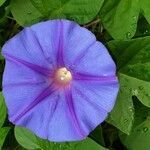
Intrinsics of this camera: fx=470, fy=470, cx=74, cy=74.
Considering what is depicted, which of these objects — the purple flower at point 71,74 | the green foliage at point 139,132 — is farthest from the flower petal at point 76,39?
the green foliage at point 139,132

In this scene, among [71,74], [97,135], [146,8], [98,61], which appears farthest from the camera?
[97,135]

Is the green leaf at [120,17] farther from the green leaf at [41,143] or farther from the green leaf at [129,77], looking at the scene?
the green leaf at [41,143]

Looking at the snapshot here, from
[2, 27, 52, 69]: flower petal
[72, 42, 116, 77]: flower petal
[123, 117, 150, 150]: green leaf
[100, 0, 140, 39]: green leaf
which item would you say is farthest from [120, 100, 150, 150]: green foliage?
[2, 27, 52, 69]: flower petal

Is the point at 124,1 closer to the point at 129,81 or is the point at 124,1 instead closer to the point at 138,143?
the point at 129,81

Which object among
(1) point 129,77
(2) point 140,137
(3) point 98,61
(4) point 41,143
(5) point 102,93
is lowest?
(2) point 140,137

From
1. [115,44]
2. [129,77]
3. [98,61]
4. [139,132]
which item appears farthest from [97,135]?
[98,61]

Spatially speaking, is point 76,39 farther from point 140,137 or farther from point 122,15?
point 140,137
